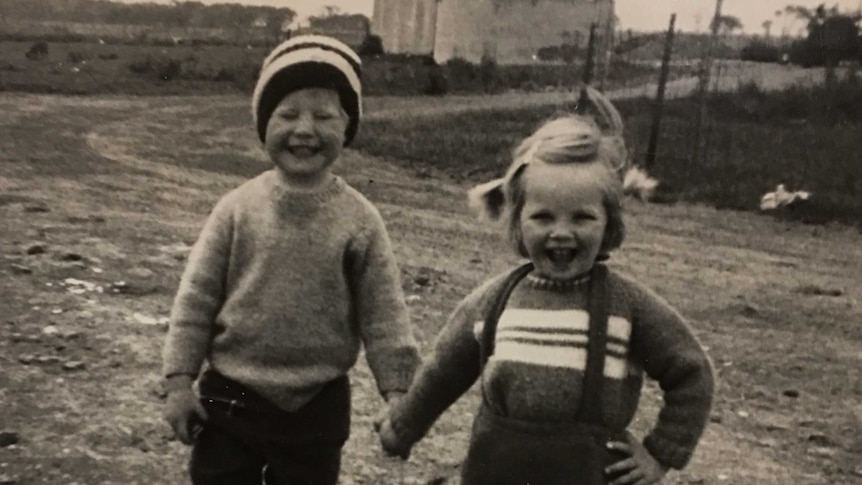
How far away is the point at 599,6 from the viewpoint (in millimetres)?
17000

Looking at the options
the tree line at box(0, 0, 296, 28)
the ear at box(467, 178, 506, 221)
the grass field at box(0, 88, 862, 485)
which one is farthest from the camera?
the tree line at box(0, 0, 296, 28)

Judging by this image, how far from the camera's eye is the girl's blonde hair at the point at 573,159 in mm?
1927

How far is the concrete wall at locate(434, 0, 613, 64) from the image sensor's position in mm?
18750

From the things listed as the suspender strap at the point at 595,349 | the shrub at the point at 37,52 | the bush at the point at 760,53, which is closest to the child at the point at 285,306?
the suspender strap at the point at 595,349

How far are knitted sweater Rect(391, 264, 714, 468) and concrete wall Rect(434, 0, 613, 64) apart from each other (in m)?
15.7

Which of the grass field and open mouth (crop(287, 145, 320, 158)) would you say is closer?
open mouth (crop(287, 145, 320, 158))

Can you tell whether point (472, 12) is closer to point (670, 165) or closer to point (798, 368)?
point (670, 165)

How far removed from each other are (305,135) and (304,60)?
174 mm

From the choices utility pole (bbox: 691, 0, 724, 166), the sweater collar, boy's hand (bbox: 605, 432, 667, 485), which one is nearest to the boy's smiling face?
the sweater collar

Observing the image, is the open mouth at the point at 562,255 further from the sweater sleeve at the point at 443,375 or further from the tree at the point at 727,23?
the tree at the point at 727,23

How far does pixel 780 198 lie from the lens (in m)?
10.2

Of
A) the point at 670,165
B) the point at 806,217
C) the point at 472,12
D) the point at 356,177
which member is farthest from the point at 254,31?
the point at 472,12

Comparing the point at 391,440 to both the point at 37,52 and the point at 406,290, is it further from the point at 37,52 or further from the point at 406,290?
the point at 37,52

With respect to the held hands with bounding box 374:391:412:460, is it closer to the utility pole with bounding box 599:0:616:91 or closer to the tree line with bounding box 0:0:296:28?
the tree line with bounding box 0:0:296:28
